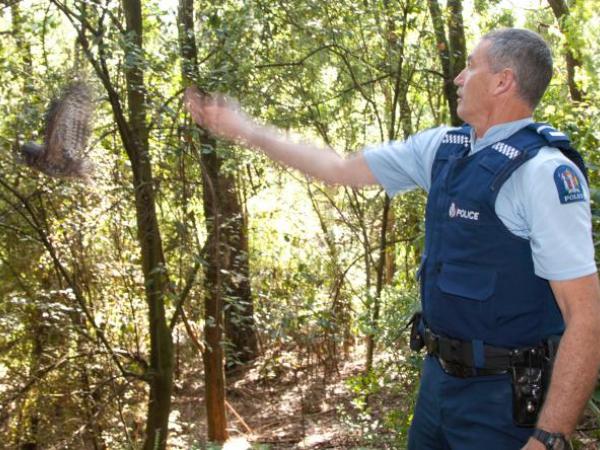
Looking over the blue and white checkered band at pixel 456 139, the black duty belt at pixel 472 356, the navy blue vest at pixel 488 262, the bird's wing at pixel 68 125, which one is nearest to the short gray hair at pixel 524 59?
the navy blue vest at pixel 488 262

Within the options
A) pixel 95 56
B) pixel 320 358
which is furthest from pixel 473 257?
pixel 320 358

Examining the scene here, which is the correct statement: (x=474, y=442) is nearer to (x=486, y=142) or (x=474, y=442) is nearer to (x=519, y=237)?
(x=519, y=237)

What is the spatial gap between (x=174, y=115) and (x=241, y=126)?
190 centimetres

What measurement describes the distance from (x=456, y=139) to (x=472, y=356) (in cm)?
69

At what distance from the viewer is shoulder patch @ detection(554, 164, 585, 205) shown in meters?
1.80

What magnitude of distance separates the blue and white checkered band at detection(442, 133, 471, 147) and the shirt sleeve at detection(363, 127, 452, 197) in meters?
0.03

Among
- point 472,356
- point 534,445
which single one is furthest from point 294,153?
point 534,445

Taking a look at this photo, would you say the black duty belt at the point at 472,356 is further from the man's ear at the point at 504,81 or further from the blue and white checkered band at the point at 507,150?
the man's ear at the point at 504,81

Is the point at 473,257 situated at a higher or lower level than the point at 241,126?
lower

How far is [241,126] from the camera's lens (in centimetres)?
245

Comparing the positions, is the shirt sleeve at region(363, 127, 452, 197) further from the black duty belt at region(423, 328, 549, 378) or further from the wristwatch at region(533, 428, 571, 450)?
the wristwatch at region(533, 428, 571, 450)

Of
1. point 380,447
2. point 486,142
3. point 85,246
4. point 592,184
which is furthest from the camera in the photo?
point 85,246

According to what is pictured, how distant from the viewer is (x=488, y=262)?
6.56ft

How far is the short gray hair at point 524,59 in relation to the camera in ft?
6.74
